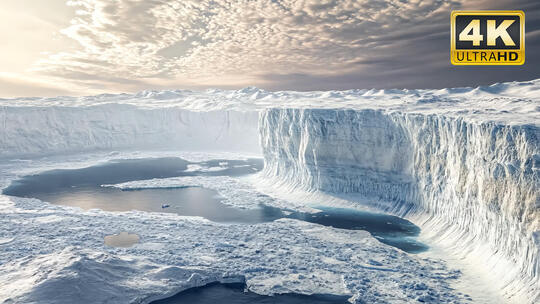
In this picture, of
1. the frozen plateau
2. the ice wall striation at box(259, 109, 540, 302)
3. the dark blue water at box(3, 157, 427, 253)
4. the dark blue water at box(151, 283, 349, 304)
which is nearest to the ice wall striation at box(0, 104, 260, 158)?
the dark blue water at box(3, 157, 427, 253)

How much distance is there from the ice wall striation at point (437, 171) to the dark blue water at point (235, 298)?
6962 millimetres

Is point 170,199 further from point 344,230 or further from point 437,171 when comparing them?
point 437,171

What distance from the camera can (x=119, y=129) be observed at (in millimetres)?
68375

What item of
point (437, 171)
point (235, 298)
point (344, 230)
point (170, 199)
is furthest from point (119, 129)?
point (235, 298)

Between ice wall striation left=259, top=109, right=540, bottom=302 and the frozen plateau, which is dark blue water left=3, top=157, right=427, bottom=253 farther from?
ice wall striation left=259, top=109, right=540, bottom=302

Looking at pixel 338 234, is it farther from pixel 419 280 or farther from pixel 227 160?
pixel 227 160

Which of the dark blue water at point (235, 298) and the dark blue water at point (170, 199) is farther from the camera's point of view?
the dark blue water at point (170, 199)

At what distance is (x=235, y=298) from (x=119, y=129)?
200 ft

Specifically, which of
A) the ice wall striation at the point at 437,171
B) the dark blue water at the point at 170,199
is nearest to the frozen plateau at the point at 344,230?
the ice wall striation at the point at 437,171

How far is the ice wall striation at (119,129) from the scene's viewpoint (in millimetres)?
57438

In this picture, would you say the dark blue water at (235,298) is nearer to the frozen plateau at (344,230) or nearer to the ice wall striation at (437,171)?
the frozen plateau at (344,230)

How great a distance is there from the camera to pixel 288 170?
36188mm

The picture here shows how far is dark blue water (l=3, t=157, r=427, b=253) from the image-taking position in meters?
23.5

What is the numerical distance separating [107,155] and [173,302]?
5210cm
